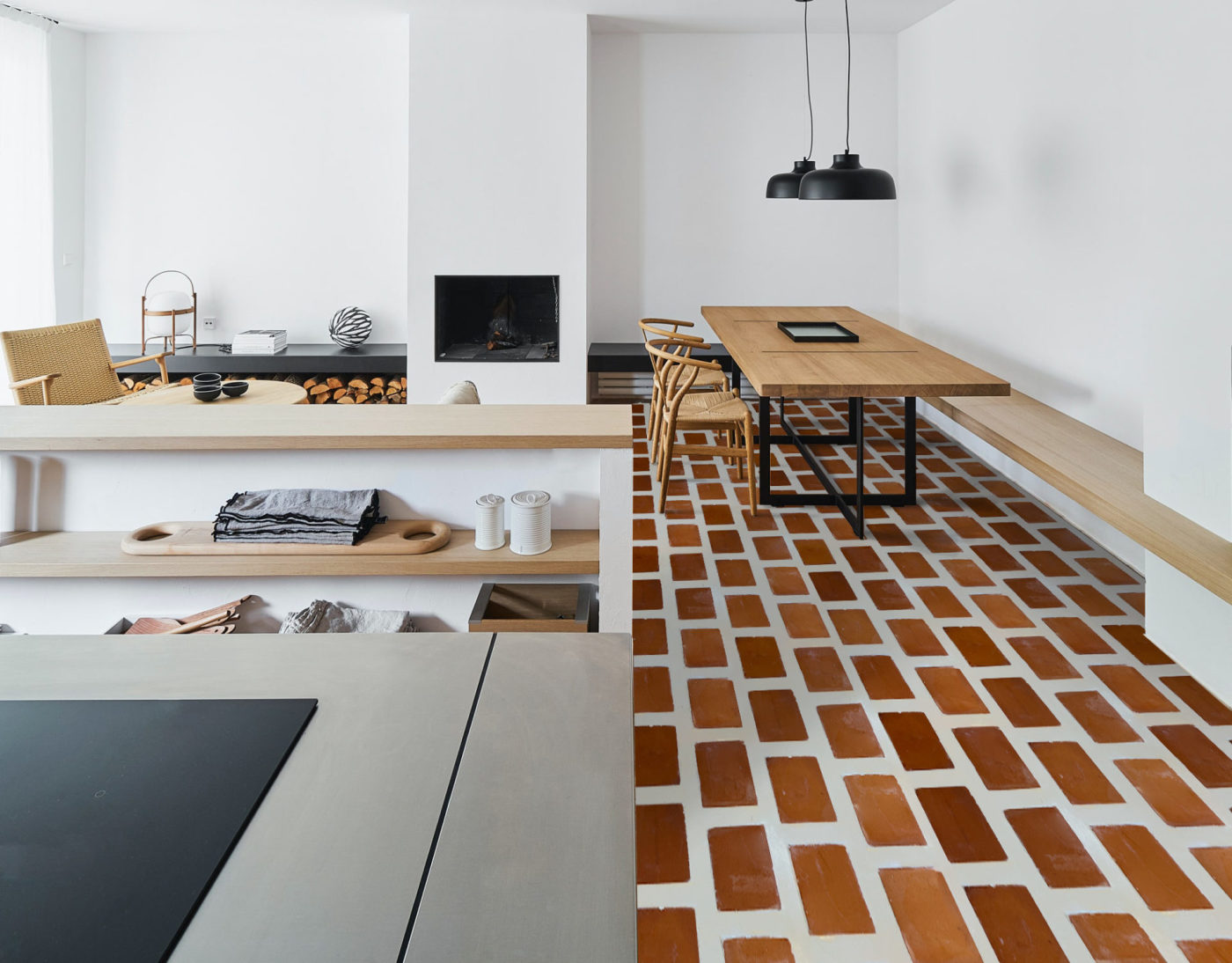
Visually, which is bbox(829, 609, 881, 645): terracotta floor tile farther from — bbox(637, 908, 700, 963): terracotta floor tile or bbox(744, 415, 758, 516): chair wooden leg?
bbox(637, 908, 700, 963): terracotta floor tile

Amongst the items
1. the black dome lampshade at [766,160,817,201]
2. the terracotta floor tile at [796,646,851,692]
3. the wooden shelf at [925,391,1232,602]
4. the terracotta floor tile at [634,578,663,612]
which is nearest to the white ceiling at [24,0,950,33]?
the black dome lampshade at [766,160,817,201]

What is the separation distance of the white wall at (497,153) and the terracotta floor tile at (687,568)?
2.72 meters

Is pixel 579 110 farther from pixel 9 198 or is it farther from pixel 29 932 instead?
pixel 29 932

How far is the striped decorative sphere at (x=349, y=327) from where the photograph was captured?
6.54 metres

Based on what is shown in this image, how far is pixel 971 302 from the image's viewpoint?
5.54m

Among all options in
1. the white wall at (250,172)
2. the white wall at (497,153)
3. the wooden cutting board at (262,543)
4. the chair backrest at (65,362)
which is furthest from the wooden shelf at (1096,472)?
the chair backrest at (65,362)

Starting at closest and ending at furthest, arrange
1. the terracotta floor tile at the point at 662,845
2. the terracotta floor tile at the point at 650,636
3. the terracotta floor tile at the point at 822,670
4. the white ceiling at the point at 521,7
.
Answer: the terracotta floor tile at the point at 662,845, the terracotta floor tile at the point at 822,670, the terracotta floor tile at the point at 650,636, the white ceiling at the point at 521,7

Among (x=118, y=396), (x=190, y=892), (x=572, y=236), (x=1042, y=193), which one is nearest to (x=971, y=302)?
(x=1042, y=193)

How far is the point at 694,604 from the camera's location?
343 centimetres

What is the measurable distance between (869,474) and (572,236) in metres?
2.55

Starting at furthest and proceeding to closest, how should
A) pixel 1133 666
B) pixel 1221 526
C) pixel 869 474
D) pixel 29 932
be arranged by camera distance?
pixel 869 474 → pixel 1133 666 → pixel 1221 526 → pixel 29 932

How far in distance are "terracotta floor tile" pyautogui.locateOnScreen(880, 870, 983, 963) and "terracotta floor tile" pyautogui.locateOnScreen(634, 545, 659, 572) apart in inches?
75.9

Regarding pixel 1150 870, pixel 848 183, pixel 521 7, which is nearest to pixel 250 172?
pixel 521 7

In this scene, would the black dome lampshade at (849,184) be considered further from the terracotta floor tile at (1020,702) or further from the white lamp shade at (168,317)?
the white lamp shade at (168,317)
